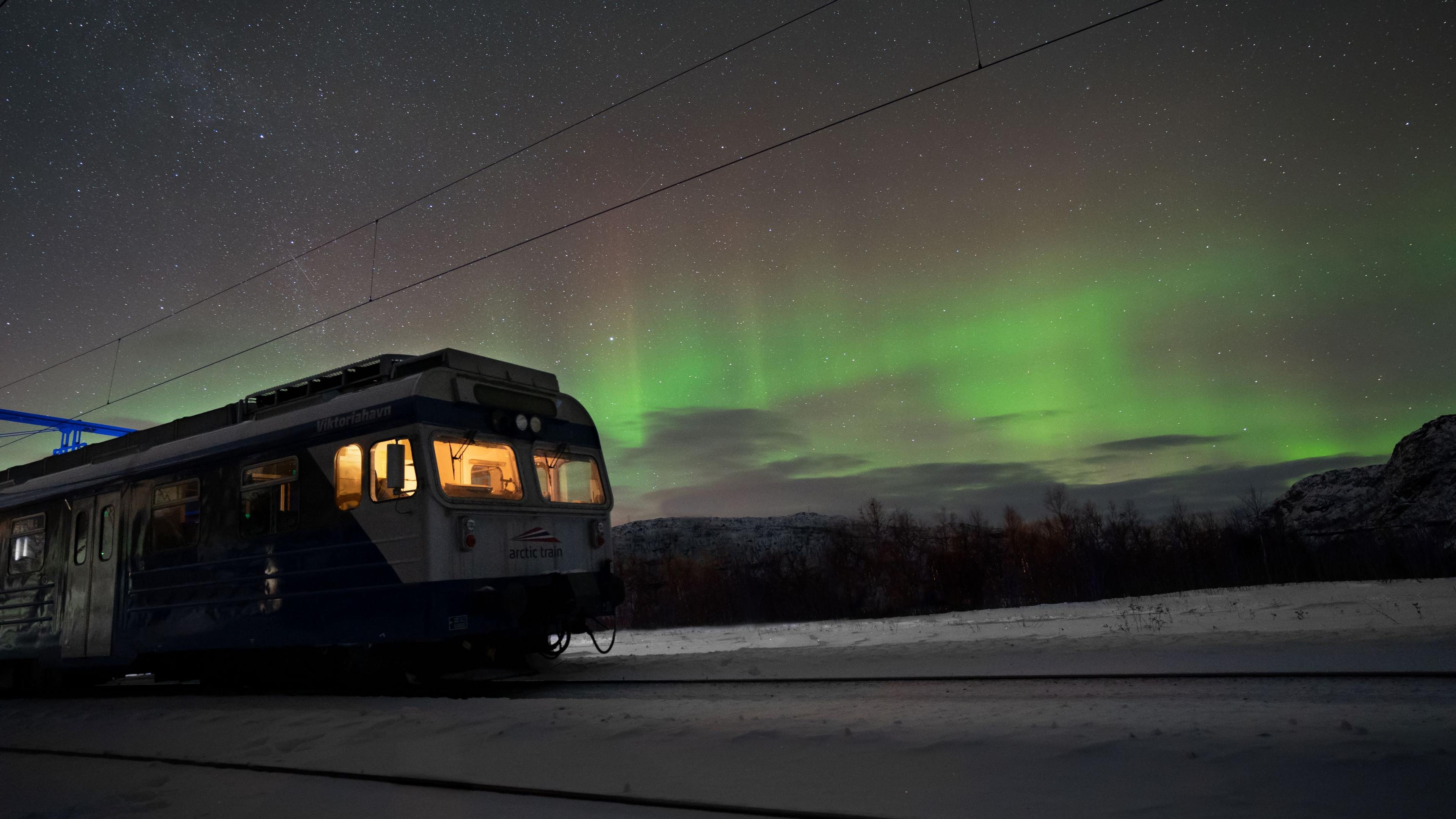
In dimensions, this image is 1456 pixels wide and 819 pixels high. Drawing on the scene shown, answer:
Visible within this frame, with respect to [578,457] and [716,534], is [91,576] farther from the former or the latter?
[716,534]

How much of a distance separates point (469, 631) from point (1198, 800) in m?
6.99

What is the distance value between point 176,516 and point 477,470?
15.5 feet

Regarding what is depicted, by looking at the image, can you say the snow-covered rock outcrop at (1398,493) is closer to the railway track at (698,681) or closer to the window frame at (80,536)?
the railway track at (698,681)

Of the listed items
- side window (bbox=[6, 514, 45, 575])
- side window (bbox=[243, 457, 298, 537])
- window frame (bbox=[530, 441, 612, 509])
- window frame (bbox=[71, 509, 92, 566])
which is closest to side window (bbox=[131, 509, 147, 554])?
window frame (bbox=[71, 509, 92, 566])

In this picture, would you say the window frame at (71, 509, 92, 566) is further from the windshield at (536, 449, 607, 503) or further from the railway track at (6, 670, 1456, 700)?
the windshield at (536, 449, 607, 503)

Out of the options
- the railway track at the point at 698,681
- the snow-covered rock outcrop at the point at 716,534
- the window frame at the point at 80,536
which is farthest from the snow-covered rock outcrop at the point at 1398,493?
the snow-covered rock outcrop at the point at 716,534

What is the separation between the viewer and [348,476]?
9117 mm

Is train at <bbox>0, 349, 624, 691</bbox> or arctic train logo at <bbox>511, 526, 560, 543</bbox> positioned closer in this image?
train at <bbox>0, 349, 624, 691</bbox>

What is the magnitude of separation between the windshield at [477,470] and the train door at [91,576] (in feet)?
20.3

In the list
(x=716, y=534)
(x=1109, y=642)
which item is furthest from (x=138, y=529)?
(x=716, y=534)

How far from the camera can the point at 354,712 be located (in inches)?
283

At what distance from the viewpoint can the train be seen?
867 centimetres

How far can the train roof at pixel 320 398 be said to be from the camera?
373 inches

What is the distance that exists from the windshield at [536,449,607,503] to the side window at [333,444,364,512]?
199cm
